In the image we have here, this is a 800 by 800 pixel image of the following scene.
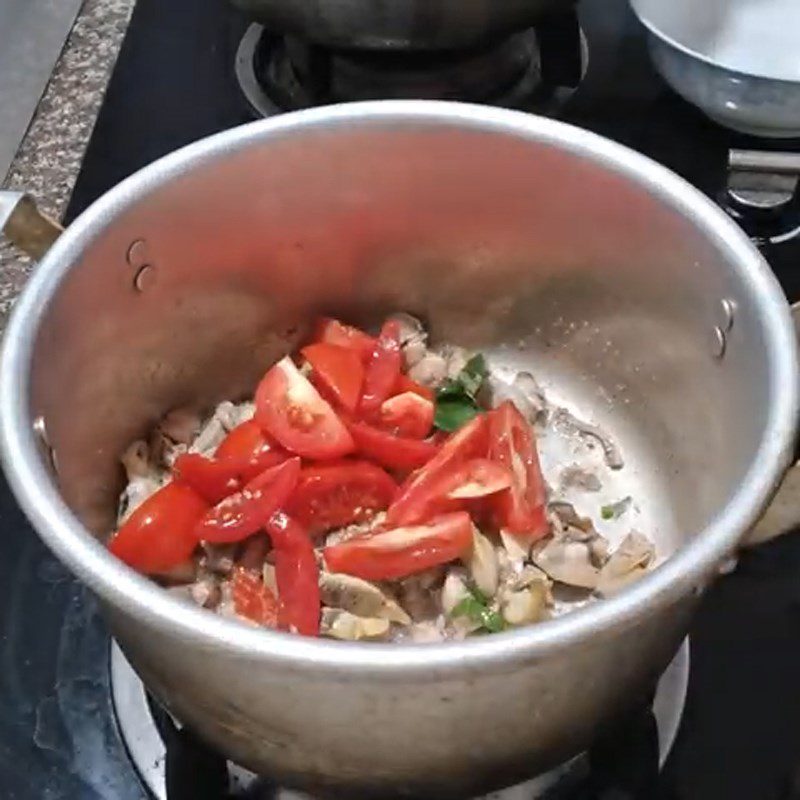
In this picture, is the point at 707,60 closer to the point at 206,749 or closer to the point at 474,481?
the point at 474,481

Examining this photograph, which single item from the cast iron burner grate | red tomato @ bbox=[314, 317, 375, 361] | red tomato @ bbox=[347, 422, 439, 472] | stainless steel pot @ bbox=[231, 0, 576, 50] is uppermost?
stainless steel pot @ bbox=[231, 0, 576, 50]

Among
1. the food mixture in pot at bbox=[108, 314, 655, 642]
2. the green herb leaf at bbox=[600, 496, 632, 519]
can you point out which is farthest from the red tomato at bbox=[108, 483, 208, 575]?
the green herb leaf at bbox=[600, 496, 632, 519]

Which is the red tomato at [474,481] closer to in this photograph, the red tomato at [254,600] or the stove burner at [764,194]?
the red tomato at [254,600]

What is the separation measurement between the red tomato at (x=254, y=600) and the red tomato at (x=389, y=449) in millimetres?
88

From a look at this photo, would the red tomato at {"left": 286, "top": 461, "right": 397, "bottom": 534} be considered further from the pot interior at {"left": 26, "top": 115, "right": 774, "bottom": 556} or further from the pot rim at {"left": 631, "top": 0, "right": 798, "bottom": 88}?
the pot rim at {"left": 631, "top": 0, "right": 798, "bottom": 88}

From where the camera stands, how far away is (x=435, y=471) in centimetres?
64

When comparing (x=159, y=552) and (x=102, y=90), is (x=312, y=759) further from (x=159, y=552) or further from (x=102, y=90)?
(x=102, y=90)

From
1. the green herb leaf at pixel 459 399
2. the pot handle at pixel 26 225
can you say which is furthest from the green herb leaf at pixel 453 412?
the pot handle at pixel 26 225

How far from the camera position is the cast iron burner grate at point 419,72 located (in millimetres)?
852

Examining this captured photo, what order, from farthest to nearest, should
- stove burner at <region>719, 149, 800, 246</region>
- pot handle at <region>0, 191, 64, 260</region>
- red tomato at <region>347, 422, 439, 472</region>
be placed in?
stove burner at <region>719, 149, 800, 246</region> < red tomato at <region>347, 422, 439, 472</region> < pot handle at <region>0, 191, 64, 260</region>

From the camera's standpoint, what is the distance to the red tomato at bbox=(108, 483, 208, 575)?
0.62 metres

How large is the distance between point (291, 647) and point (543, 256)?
12.8 inches

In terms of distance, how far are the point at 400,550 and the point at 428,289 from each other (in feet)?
0.59

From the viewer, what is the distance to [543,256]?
0.69 m
